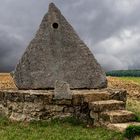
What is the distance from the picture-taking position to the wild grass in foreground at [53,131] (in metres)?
11.9

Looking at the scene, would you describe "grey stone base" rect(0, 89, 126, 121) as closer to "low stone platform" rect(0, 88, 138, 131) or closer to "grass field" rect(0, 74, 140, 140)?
"low stone platform" rect(0, 88, 138, 131)

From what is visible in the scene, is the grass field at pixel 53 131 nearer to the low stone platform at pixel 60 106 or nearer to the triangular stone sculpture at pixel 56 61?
the low stone platform at pixel 60 106

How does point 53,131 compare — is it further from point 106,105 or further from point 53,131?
point 106,105

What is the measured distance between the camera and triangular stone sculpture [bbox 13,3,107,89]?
15414 millimetres

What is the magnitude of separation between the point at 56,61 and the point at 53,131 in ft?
11.2

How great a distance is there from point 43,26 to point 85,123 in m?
3.61

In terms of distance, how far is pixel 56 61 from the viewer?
51.1 ft

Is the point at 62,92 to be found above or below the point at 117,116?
above

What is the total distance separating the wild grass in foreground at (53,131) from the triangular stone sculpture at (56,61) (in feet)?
5.94

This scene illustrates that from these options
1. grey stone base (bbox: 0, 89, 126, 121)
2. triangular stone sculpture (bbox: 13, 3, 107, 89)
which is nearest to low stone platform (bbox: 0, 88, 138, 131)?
grey stone base (bbox: 0, 89, 126, 121)

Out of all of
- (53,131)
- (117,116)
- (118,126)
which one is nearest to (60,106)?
(53,131)

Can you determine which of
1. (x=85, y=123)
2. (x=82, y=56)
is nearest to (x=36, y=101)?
(x=85, y=123)

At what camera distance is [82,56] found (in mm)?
15773

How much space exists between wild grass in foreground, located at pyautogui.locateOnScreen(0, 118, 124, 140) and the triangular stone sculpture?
71.2 inches
